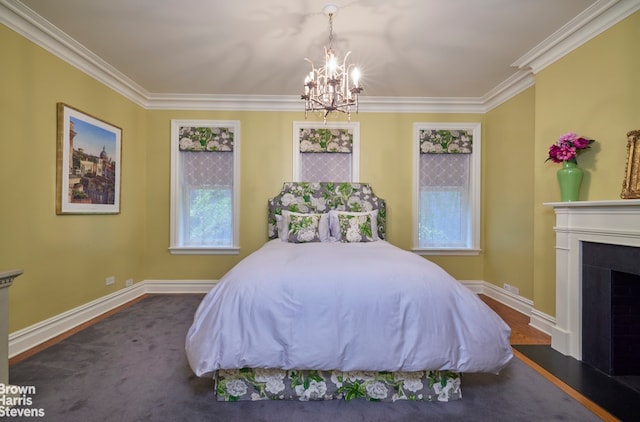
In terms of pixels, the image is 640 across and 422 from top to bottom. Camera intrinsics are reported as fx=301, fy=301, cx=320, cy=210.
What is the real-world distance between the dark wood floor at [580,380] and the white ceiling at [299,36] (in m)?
2.67

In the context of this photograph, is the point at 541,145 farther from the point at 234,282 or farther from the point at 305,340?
the point at 234,282

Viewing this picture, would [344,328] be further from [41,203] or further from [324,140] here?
[324,140]

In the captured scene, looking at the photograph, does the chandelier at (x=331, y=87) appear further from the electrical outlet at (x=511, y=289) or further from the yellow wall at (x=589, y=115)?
the electrical outlet at (x=511, y=289)

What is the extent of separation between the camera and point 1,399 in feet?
5.09

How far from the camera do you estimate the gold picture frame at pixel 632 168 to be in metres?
2.01

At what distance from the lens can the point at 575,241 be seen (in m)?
2.37

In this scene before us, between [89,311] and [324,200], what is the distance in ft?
9.32

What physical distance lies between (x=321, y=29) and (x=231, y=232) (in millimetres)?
2732

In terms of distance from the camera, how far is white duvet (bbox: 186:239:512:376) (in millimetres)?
1667

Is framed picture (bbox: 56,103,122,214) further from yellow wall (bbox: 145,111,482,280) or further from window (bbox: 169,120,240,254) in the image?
window (bbox: 169,120,240,254)

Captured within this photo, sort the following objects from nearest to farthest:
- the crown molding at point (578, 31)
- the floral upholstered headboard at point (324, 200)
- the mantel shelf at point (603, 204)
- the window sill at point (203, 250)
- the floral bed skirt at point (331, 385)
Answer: the floral bed skirt at point (331, 385)
the mantel shelf at point (603, 204)
the crown molding at point (578, 31)
the floral upholstered headboard at point (324, 200)
the window sill at point (203, 250)

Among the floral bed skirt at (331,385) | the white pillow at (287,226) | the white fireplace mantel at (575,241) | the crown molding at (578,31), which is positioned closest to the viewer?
the floral bed skirt at (331,385)

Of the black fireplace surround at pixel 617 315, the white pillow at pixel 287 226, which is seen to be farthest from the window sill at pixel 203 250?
the black fireplace surround at pixel 617 315

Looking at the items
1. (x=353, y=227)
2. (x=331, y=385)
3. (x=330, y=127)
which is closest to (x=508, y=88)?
(x=330, y=127)
